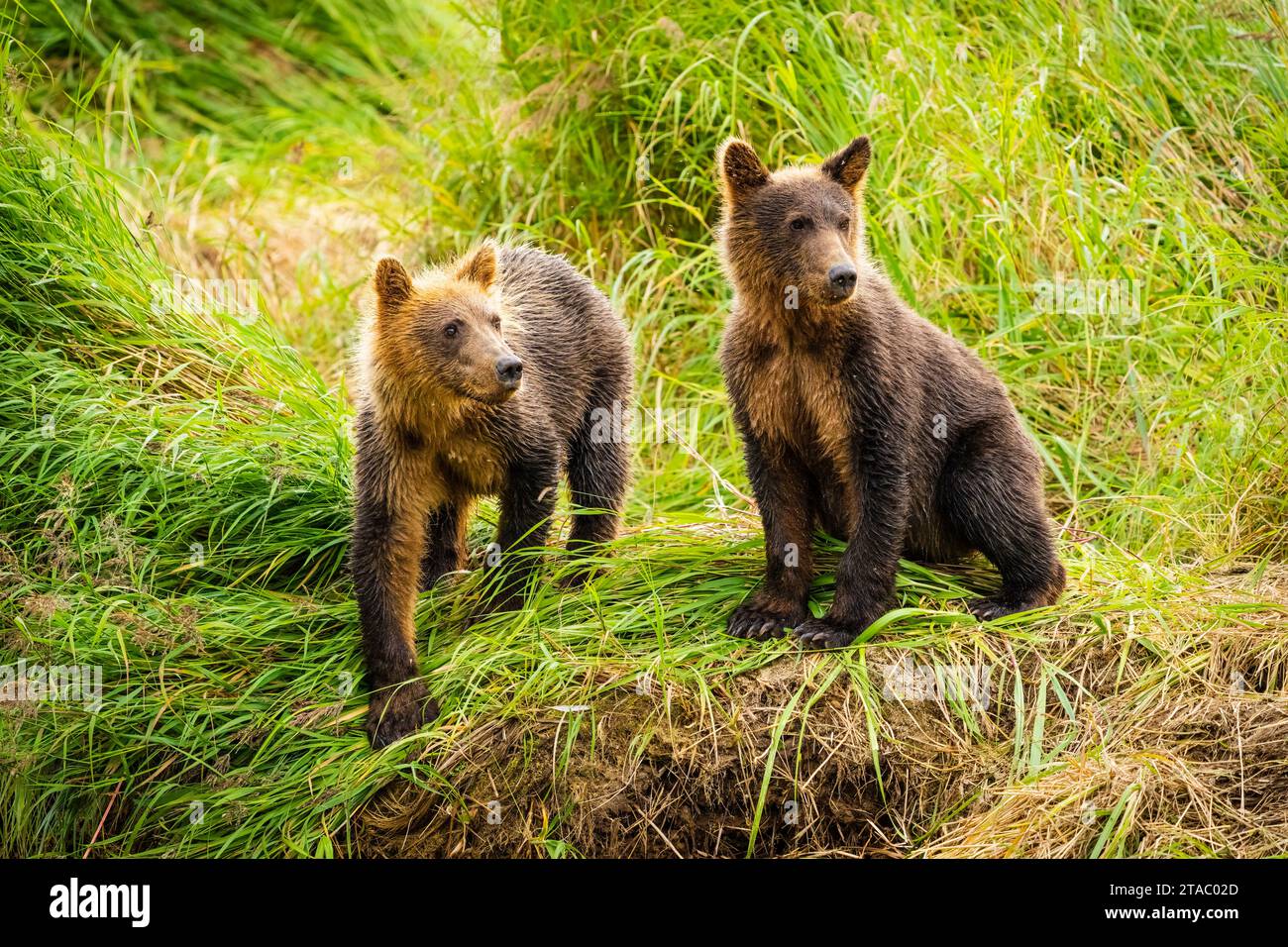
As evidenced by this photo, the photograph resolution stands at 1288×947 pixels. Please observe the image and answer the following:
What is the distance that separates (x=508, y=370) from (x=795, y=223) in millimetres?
1032

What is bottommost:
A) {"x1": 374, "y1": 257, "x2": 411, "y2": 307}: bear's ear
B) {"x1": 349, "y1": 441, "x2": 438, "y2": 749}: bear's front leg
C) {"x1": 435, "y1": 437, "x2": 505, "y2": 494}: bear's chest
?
{"x1": 349, "y1": 441, "x2": 438, "y2": 749}: bear's front leg

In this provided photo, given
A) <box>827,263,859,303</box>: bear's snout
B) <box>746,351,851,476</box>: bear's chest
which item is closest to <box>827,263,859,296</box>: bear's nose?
<box>827,263,859,303</box>: bear's snout

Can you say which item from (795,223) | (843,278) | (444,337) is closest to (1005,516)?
(843,278)

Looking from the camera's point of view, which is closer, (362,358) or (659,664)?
(659,664)

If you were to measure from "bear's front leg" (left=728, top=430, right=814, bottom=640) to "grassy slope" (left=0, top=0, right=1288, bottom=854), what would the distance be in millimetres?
146

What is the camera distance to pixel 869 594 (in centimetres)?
454

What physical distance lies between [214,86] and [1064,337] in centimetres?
640

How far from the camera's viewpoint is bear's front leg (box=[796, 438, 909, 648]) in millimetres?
Result: 4520

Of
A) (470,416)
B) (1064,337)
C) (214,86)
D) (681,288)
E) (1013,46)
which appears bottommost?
(470,416)

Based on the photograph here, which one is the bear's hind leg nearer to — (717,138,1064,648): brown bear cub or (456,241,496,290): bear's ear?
(717,138,1064,648): brown bear cub

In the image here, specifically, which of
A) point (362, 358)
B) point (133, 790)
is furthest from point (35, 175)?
point (133, 790)

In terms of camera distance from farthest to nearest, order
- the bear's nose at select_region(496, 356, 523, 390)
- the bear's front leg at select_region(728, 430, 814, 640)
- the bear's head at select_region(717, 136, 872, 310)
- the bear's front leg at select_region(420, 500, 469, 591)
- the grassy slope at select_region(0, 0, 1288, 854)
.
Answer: the bear's front leg at select_region(420, 500, 469, 591) < the bear's front leg at select_region(728, 430, 814, 640) < the bear's nose at select_region(496, 356, 523, 390) < the bear's head at select_region(717, 136, 872, 310) < the grassy slope at select_region(0, 0, 1288, 854)

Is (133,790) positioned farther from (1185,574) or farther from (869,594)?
(1185,574)
